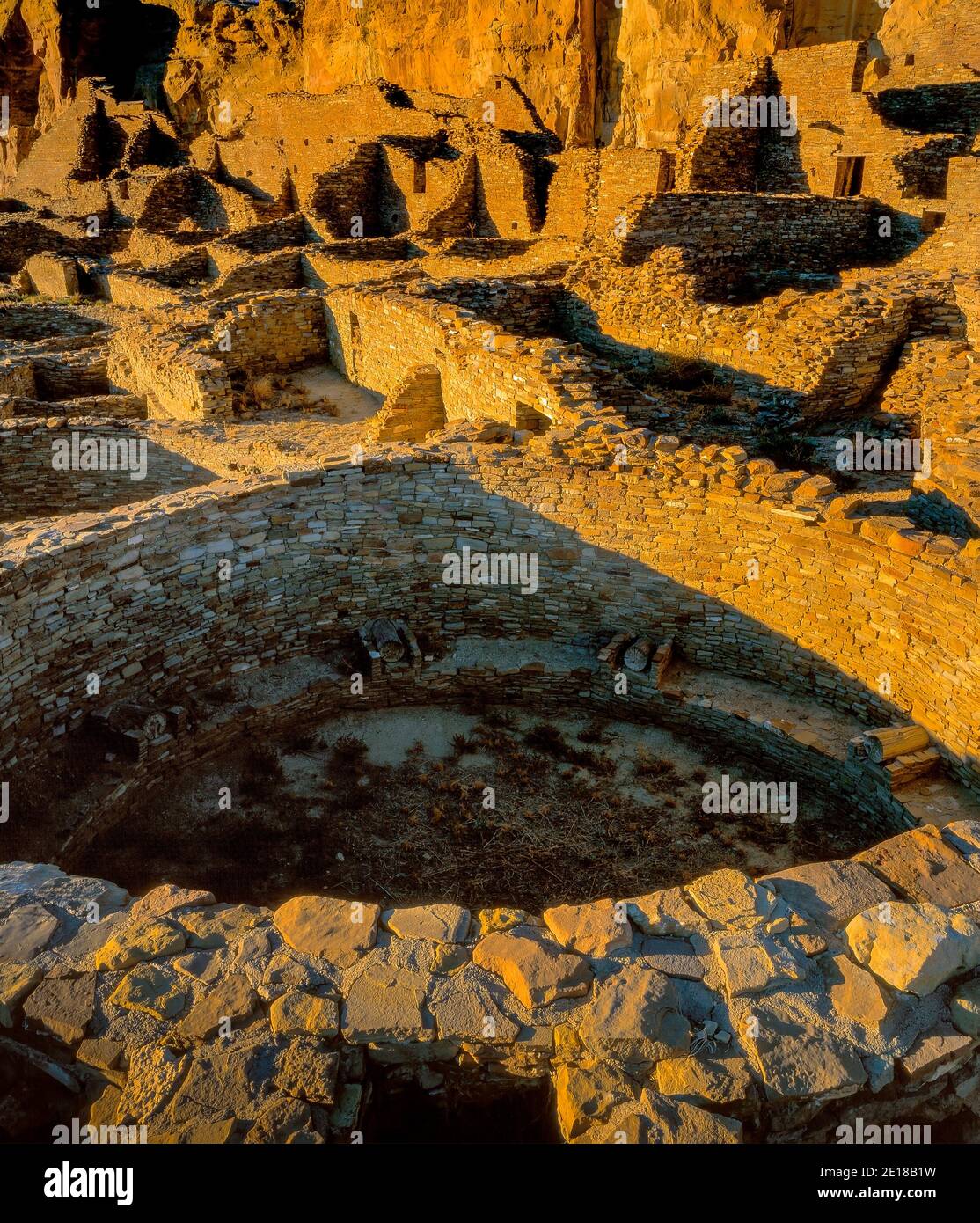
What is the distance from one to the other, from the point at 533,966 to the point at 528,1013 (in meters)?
0.20

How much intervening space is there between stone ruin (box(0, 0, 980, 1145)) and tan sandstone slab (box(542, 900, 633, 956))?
0.02m

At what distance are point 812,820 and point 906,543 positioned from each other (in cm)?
211

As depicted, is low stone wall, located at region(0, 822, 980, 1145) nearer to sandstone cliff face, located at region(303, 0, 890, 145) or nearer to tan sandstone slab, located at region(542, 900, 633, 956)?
tan sandstone slab, located at region(542, 900, 633, 956)

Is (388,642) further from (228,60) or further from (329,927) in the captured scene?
(228,60)

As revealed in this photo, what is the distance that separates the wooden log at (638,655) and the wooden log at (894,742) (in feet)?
6.13

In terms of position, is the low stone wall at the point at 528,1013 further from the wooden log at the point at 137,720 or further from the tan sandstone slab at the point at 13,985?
the wooden log at the point at 137,720

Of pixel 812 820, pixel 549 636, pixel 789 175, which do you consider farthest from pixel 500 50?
pixel 812 820

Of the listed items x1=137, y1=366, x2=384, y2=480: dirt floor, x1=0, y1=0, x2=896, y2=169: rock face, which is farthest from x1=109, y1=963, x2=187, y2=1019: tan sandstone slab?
x1=0, y1=0, x2=896, y2=169: rock face

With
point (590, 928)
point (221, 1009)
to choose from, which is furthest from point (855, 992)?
point (221, 1009)

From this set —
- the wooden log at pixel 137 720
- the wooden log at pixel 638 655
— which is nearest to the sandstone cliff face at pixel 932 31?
the wooden log at pixel 638 655

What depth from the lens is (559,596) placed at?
7.94m

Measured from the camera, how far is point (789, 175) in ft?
56.1

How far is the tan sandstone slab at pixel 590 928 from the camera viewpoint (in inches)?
158
